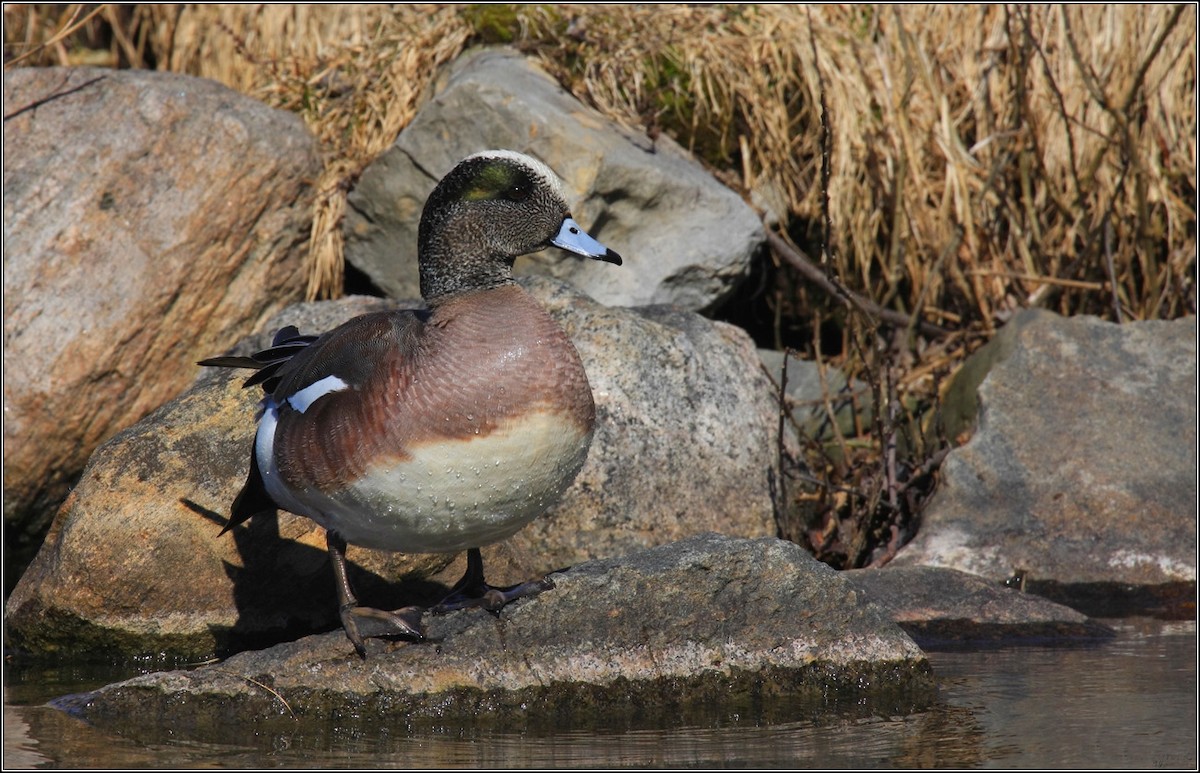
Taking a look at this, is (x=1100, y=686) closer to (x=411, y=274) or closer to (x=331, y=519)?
(x=331, y=519)

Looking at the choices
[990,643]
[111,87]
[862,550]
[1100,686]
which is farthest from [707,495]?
[111,87]

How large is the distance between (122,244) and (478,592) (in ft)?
9.82

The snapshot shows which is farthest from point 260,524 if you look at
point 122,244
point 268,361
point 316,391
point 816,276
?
point 816,276

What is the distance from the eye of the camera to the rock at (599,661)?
138 inches

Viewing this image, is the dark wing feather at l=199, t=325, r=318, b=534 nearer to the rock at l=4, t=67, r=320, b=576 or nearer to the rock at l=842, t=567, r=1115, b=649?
the rock at l=842, t=567, r=1115, b=649

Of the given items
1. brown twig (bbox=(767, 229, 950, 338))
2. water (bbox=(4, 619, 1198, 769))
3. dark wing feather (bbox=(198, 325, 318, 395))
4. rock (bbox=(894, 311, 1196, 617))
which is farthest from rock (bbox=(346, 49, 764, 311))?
water (bbox=(4, 619, 1198, 769))

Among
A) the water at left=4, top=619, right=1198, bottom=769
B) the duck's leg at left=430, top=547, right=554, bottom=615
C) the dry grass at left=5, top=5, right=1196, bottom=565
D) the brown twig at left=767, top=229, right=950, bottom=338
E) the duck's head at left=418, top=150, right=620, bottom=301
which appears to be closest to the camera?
the water at left=4, top=619, right=1198, bottom=769

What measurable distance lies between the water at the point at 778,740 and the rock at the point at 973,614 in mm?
552

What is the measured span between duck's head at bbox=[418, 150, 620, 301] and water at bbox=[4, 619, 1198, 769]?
1.17 meters

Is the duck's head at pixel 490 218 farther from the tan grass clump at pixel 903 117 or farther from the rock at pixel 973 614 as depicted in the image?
the tan grass clump at pixel 903 117

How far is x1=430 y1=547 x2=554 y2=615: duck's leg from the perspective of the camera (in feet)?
12.2

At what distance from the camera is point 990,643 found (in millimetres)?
4414

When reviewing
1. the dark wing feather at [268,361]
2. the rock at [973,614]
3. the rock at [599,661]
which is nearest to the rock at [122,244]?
the dark wing feather at [268,361]

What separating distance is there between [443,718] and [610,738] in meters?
0.46
